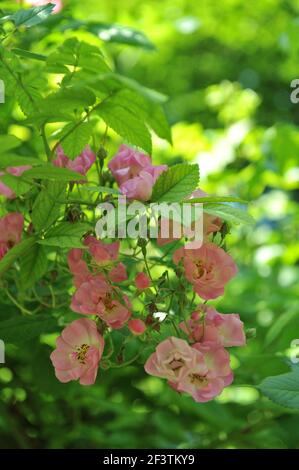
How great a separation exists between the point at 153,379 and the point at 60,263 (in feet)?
1.69

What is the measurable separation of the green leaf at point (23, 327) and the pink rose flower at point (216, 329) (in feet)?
0.55

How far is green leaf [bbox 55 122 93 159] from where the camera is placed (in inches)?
24.2

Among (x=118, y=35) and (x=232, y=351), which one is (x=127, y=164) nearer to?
(x=232, y=351)

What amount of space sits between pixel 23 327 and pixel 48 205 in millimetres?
156

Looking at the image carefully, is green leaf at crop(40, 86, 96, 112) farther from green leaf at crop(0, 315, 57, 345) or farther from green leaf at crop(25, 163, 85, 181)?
green leaf at crop(0, 315, 57, 345)

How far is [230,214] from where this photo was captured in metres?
0.56

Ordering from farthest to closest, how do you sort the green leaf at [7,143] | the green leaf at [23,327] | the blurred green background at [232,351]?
the blurred green background at [232,351]
the green leaf at [23,327]
the green leaf at [7,143]

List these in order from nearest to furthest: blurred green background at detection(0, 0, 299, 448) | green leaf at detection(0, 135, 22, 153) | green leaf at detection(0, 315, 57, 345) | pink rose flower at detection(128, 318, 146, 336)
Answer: green leaf at detection(0, 135, 22, 153) → pink rose flower at detection(128, 318, 146, 336) → green leaf at detection(0, 315, 57, 345) → blurred green background at detection(0, 0, 299, 448)

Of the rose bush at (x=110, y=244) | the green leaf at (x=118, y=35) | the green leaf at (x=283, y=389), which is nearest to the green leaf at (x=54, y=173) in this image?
the rose bush at (x=110, y=244)

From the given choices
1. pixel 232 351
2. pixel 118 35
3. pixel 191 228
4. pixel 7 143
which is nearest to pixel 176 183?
pixel 191 228

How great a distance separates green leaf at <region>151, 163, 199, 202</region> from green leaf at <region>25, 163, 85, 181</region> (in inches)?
2.6

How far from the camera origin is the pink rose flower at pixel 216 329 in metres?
0.60

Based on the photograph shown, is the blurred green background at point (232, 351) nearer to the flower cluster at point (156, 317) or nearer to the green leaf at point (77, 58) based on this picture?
the flower cluster at point (156, 317)

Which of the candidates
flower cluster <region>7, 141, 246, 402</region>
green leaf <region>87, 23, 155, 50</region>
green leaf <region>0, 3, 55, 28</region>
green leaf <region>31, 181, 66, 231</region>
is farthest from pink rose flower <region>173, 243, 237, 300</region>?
green leaf <region>87, 23, 155, 50</region>
